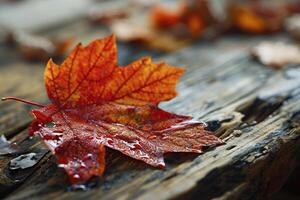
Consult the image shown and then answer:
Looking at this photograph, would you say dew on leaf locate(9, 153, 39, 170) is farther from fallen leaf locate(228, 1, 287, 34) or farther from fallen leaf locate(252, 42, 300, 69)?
fallen leaf locate(228, 1, 287, 34)

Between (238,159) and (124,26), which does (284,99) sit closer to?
(238,159)

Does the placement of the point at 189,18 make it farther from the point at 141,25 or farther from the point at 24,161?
the point at 24,161

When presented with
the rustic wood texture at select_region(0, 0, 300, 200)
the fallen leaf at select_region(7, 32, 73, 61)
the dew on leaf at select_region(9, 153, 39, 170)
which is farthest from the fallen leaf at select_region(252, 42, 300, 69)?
the dew on leaf at select_region(9, 153, 39, 170)

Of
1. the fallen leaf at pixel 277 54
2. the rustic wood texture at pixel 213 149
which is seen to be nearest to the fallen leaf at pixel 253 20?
the fallen leaf at pixel 277 54

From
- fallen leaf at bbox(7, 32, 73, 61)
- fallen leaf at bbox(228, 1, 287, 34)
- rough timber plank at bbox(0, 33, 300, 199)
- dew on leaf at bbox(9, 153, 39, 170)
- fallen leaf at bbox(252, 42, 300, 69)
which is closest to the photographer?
rough timber plank at bbox(0, 33, 300, 199)

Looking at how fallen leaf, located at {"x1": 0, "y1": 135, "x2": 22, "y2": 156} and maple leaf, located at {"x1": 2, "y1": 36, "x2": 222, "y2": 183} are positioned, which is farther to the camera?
fallen leaf, located at {"x1": 0, "y1": 135, "x2": 22, "y2": 156}

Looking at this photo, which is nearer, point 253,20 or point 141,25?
point 253,20

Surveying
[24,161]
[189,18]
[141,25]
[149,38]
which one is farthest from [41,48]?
[24,161]

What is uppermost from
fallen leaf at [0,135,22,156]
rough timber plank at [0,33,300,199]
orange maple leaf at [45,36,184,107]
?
orange maple leaf at [45,36,184,107]
